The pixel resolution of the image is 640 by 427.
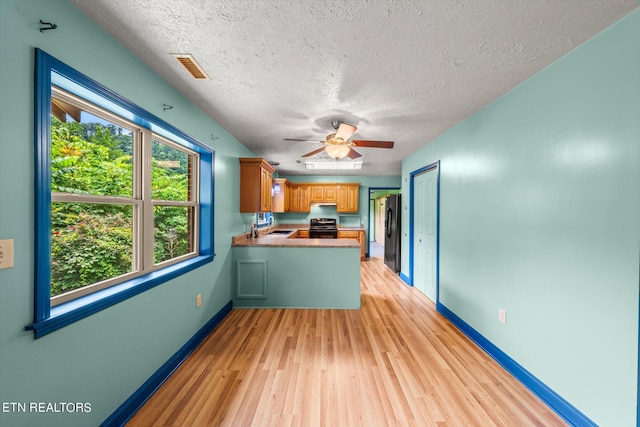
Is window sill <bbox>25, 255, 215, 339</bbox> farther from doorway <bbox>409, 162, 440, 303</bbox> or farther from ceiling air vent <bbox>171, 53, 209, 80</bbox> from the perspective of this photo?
doorway <bbox>409, 162, 440, 303</bbox>

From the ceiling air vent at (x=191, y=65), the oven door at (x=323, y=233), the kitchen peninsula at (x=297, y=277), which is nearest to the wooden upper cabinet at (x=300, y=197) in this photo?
the oven door at (x=323, y=233)

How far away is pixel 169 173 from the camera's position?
87.9 inches

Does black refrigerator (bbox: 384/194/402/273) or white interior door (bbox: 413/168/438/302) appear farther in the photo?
black refrigerator (bbox: 384/194/402/273)

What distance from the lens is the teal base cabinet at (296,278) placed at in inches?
127

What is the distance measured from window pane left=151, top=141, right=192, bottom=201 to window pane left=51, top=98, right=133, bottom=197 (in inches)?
10.1

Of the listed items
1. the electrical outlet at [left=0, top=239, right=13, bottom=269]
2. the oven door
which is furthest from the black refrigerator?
the electrical outlet at [left=0, top=239, right=13, bottom=269]

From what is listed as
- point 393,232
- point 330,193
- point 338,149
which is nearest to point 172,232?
point 338,149

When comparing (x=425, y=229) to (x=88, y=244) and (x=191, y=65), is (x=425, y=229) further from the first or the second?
(x=88, y=244)

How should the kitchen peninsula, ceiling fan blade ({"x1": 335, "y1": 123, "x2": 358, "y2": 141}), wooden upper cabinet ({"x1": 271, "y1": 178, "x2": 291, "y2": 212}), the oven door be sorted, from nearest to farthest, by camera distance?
ceiling fan blade ({"x1": 335, "y1": 123, "x2": 358, "y2": 141}) < the kitchen peninsula < wooden upper cabinet ({"x1": 271, "y1": 178, "x2": 291, "y2": 212}) < the oven door

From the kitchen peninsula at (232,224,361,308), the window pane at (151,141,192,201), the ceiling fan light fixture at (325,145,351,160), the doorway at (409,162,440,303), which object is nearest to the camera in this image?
the window pane at (151,141,192,201)

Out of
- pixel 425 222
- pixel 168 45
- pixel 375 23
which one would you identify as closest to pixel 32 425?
pixel 168 45

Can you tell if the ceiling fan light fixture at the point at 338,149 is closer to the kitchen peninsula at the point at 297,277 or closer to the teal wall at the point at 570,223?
the kitchen peninsula at the point at 297,277

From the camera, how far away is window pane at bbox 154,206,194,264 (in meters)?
2.08

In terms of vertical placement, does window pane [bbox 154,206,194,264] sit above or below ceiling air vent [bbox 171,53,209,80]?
Result: below
